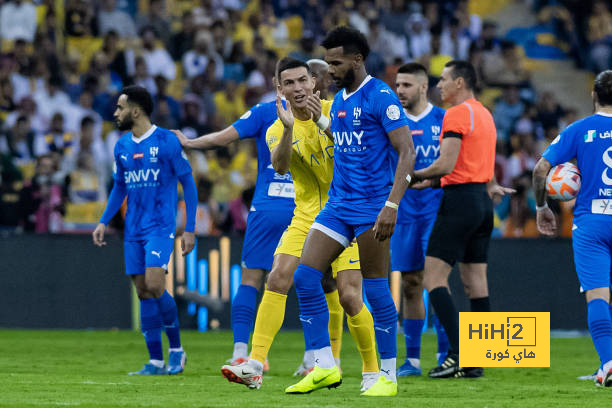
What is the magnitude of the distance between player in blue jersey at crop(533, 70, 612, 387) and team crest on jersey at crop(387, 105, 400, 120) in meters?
1.52

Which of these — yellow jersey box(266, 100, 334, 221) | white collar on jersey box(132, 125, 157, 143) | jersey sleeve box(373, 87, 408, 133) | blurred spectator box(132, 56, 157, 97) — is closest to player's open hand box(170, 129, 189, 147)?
white collar on jersey box(132, 125, 157, 143)

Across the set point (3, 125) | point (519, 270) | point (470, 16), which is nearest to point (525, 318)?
point (519, 270)

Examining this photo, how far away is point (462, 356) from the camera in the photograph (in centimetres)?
794

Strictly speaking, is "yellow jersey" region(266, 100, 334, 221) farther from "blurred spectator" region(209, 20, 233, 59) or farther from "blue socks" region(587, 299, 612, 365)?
"blurred spectator" region(209, 20, 233, 59)

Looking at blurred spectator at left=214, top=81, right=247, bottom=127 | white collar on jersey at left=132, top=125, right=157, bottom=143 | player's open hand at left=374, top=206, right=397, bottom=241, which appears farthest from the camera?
blurred spectator at left=214, top=81, right=247, bottom=127

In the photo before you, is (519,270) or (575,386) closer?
(575,386)

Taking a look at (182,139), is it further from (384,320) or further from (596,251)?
(596,251)

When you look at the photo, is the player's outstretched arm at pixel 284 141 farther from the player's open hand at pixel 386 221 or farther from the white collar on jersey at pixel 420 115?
the white collar on jersey at pixel 420 115

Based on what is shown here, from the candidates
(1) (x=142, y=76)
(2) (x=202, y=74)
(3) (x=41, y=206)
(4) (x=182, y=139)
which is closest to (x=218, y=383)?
(4) (x=182, y=139)

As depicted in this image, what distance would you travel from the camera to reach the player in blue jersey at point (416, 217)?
9.22m

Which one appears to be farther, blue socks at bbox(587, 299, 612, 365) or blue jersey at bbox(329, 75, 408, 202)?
blue socks at bbox(587, 299, 612, 365)

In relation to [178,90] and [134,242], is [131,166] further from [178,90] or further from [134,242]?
[178,90]

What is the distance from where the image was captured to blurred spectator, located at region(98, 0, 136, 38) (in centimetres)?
1934

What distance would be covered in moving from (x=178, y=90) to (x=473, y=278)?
35.5 feet
